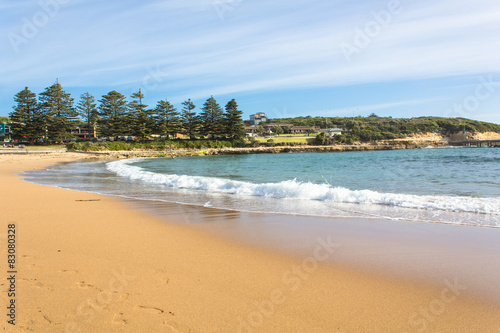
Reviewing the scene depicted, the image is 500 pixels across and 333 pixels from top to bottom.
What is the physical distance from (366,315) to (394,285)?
2.61ft

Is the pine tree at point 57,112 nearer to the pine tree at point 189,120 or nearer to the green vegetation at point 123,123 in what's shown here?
the green vegetation at point 123,123

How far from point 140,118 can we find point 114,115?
4.87m

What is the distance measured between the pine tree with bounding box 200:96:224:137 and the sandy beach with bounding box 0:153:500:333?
213ft

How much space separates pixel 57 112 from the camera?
57188 millimetres

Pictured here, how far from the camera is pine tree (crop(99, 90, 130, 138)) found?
200 ft

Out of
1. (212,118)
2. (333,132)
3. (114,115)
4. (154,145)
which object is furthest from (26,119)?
(333,132)

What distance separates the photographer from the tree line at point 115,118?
181 feet

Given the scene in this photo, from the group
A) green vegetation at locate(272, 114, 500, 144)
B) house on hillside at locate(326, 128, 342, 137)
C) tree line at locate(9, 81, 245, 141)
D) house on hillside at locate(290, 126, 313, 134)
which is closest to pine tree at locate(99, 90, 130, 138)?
tree line at locate(9, 81, 245, 141)

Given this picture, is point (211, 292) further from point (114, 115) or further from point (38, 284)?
point (114, 115)

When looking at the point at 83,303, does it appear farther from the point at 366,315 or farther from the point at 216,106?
the point at 216,106

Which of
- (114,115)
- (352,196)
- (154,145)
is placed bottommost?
(352,196)

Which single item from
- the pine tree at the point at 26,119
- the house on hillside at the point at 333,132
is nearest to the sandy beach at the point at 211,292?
the pine tree at the point at 26,119

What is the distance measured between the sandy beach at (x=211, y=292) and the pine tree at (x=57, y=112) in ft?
194

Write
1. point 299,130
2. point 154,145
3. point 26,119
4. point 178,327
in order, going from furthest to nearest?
point 299,130 → point 154,145 → point 26,119 → point 178,327
